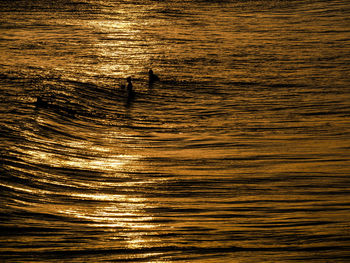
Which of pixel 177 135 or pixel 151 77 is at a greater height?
pixel 151 77

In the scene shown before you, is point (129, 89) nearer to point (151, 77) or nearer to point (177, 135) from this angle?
point (151, 77)

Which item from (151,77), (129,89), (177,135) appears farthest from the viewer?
(151,77)

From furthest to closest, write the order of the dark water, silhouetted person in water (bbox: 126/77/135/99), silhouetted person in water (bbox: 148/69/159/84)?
1. silhouetted person in water (bbox: 148/69/159/84)
2. silhouetted person in water (bbox: 126/77/135/99)
3. the dark water

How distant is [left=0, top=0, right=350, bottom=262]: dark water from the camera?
9.14 ft

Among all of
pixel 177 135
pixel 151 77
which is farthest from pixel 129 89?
pixel 177 135

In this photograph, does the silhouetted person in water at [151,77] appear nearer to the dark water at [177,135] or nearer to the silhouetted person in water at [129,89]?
the dark water at [177,135]

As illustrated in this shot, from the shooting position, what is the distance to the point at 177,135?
13.8 ft

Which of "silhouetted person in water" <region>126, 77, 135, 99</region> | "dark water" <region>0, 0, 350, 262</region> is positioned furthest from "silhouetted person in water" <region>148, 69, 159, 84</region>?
"silhouetted person in water" <region>126, 77, 135, 99</region>

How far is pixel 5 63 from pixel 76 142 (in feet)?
7.01

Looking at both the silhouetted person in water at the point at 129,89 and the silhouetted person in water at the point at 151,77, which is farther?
the silhouetted person in water at the point at 151,77

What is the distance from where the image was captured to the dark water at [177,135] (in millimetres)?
2785

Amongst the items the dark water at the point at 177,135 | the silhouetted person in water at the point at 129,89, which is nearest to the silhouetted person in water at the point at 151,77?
the dark water at the point at 177,135

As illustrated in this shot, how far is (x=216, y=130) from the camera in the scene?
169 inches

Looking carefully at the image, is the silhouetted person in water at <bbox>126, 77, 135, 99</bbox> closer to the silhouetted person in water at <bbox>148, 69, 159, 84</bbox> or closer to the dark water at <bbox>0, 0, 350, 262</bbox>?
the dark water at <bbox>0, 0, 350, 262</bbox>
